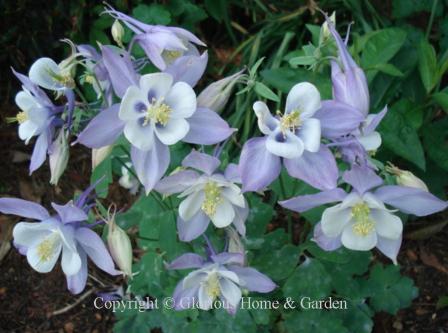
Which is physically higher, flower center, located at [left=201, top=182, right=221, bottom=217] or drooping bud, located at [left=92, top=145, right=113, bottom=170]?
drooping bud, located at [left=92, top=145, right=113, bottom=170]

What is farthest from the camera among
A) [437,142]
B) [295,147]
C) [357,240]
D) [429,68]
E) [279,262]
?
[437,142]

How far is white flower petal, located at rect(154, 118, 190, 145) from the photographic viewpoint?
1.22 metres

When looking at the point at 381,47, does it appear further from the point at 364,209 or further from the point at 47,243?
the point at 47,243

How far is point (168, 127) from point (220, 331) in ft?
2.54

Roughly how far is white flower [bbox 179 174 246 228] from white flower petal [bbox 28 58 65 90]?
359mm

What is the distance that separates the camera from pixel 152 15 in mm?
2410

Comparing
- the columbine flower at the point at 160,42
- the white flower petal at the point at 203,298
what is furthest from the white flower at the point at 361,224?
the columbine flower at the point at 160,42

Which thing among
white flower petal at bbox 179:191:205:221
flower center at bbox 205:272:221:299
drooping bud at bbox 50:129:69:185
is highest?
drooping bud at bbox 50:129:69:185

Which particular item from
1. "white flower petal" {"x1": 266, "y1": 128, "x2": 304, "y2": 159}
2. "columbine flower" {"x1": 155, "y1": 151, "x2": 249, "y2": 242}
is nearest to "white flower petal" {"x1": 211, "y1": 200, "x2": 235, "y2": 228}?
"columbine flower" {"x1": 155, "y1": 151, "x2": 249, "y2": 242}

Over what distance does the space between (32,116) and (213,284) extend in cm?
57

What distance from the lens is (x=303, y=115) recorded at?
1.25 m

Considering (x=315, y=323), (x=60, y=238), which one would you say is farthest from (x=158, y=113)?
(x=315, y=323)

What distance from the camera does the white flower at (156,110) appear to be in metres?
1.20

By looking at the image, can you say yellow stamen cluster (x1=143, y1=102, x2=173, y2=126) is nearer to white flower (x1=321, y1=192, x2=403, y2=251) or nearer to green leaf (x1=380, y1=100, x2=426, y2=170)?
white flower (x1=321, y1=192, x2=403, y2=251)
